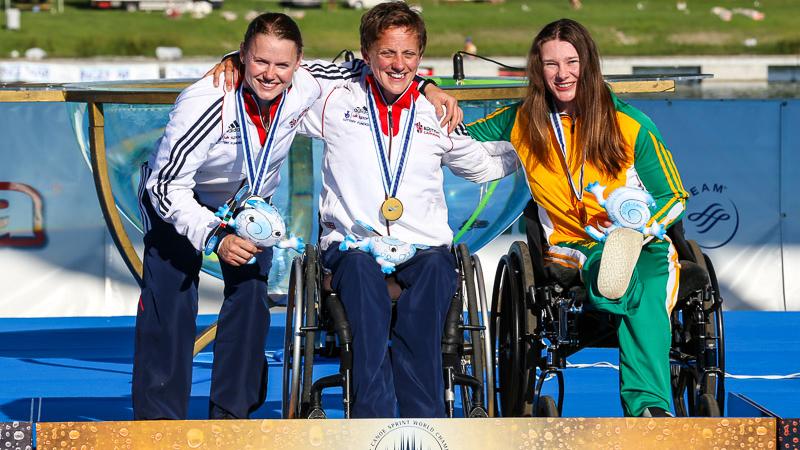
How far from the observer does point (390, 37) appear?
3.61 meters

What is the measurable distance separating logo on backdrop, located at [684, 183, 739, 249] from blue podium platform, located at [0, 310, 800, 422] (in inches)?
15.9

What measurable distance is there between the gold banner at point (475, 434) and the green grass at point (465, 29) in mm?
25493

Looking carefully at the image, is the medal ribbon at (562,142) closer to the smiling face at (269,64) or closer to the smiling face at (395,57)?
the smiling face at (395,57)

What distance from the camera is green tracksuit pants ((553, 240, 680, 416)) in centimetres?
352

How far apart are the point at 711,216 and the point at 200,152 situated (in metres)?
4.01

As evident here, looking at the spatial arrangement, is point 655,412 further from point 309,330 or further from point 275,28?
point 275,28

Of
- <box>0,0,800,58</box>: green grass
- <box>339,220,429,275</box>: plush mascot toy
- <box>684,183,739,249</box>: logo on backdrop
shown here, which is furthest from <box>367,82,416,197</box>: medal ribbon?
<box>0,0,800,58</box>: green grass

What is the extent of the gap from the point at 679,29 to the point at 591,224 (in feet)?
97.6

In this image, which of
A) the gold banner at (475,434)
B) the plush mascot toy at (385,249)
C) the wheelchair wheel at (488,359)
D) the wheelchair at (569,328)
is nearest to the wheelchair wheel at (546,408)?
the wheelchair at (569,328)

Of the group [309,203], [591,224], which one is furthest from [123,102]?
[591,224]

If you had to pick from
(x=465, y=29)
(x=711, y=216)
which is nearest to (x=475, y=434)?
(x=711, y=216)

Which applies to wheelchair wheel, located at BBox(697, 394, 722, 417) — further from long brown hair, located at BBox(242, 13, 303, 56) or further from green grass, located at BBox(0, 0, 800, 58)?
green grass, located at BBox(0, 0, 800, 58)

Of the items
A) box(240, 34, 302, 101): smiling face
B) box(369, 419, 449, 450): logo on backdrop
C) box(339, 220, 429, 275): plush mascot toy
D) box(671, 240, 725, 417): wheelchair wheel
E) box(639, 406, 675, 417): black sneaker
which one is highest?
box(240, 34, 302, 101): smiling face

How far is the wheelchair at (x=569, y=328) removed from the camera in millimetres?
3609
